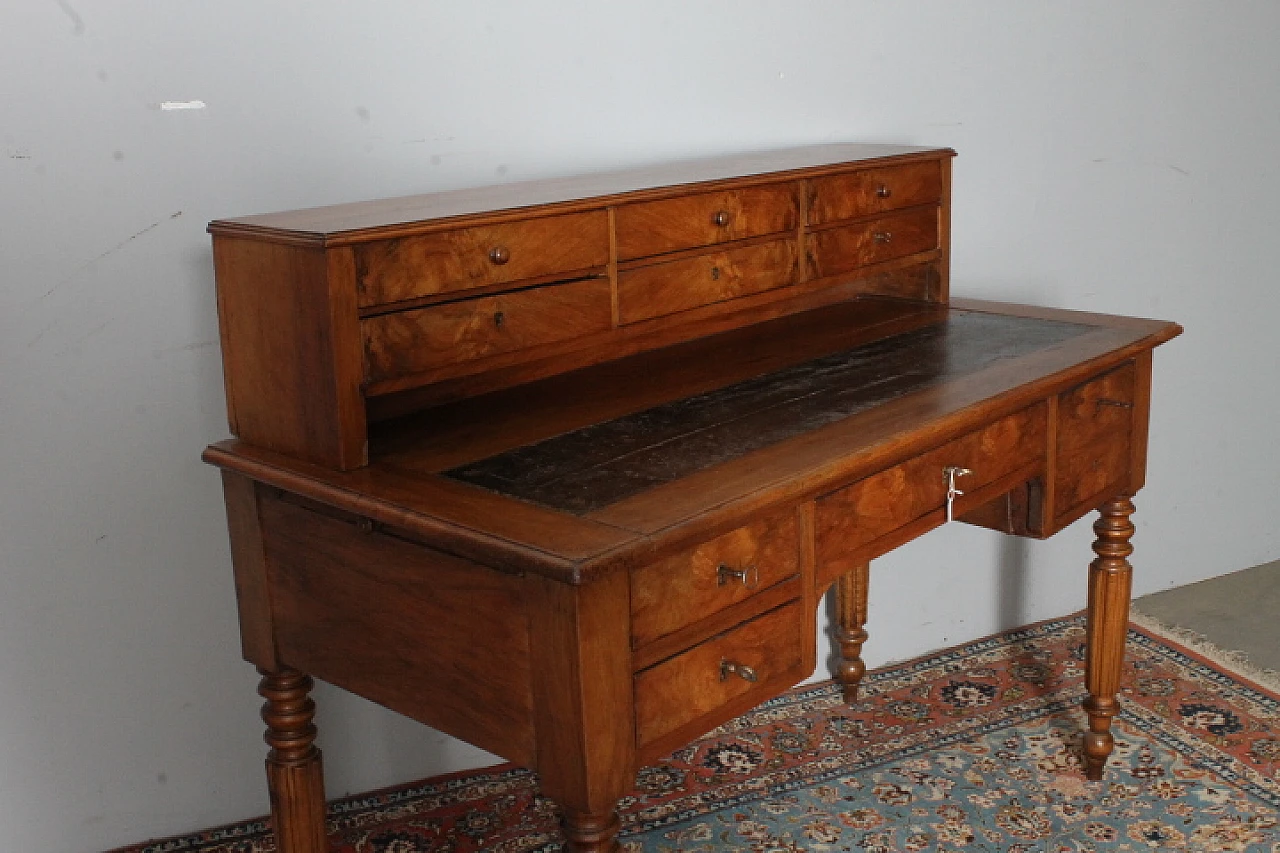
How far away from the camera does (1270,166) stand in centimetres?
417

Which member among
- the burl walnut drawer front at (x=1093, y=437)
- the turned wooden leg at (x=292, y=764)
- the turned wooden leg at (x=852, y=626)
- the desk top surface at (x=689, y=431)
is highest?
the desk top surface at (x=689, y=431)

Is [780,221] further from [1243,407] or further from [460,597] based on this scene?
[1243,407]

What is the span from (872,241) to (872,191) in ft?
0.33

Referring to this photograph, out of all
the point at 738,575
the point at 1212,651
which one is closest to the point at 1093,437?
the point at 738,575

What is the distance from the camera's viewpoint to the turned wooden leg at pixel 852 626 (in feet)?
11.7

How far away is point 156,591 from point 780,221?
1.38 m

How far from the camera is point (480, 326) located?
7.36 ft

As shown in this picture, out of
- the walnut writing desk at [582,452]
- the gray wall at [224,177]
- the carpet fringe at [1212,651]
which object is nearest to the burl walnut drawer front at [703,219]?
the walnut writing desk at [582,452]

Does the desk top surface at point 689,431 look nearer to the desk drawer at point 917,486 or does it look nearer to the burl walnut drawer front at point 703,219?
the desk drawer at point 917,486

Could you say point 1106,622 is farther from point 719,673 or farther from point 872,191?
point 719,673

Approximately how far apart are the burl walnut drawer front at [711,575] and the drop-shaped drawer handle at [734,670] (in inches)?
3.4

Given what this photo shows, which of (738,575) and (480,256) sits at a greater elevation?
(480,256)

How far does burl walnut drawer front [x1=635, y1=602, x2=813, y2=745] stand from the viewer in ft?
6.42

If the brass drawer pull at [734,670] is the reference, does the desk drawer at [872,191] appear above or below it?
above
